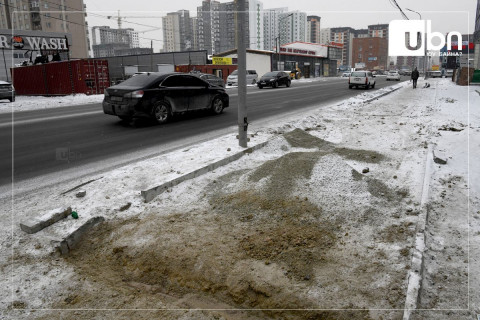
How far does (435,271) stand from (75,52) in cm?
9067

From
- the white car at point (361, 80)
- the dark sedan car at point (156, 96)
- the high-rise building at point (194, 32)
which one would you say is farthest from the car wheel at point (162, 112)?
the high-rise building at point (194, 32)

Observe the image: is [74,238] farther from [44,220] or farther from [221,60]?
[221,60]

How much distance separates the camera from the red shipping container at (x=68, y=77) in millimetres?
26172

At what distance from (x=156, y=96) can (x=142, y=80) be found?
75cm

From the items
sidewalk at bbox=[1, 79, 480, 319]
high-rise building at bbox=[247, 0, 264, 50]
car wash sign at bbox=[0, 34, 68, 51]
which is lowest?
sidewalk at bbox=[1, 79, 480, 319]

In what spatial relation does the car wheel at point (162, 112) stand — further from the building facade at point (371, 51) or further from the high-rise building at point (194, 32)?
the building facade at point (371, 51)

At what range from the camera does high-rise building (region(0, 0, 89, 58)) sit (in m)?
82.8

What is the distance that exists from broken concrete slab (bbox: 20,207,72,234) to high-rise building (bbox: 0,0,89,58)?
87.2 m

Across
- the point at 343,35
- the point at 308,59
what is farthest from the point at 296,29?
the point at 343,35

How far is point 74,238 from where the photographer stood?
12.5 feet

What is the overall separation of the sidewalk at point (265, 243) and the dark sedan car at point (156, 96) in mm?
4453

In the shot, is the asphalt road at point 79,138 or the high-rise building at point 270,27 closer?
the asphalt road at point 79,138

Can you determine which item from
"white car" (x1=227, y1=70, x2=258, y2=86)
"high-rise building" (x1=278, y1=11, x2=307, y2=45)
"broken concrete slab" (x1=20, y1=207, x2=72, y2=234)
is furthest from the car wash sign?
"high-rise building" (x1=278, y1=11, x2=307, y2=45)

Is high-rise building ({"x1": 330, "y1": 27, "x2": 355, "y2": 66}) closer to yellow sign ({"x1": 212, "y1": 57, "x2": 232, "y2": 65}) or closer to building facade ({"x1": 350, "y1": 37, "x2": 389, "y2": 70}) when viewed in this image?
A: building facade ({"x1": 350, "y1": 37, "x2": 389, "y2": 70})
